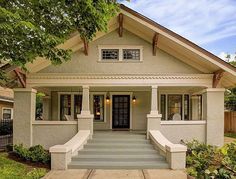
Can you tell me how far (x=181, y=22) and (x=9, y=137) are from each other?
56.4 feet

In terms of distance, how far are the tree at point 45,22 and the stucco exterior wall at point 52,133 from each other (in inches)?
215

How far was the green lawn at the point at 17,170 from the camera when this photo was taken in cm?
953

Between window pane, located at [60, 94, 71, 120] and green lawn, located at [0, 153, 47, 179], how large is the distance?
5.50 m

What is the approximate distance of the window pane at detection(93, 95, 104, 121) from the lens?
17562mm

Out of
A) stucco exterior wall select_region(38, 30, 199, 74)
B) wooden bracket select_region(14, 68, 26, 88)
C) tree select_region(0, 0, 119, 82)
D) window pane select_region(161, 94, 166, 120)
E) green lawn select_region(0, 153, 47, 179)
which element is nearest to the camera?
tree select_region(0, 0, 119, 82)

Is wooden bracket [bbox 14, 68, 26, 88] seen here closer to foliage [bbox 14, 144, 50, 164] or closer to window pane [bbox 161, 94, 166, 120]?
foliage [bbox 14, 144, 50, 164]

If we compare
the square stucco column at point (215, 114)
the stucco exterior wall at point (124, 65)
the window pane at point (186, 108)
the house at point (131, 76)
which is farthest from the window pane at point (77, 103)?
the square stucco column at point (215, 114)

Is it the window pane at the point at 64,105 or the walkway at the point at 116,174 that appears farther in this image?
the window pane at the point at 64,105

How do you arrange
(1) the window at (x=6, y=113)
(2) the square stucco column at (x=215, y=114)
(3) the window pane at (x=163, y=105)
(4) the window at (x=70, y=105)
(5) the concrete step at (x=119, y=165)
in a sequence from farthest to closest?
(1) the window at (x=6, y=113) → (3) the window pane at (x=163, y=105) → (4) the window at (x=70, y=105) → (2) the square stucco column at (x=215, y=114) → (5) the concrete step at (x=119, y=165)

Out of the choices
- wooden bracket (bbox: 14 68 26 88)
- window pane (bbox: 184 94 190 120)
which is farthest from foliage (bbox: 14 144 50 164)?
window pane (bbox: 184 94 190 120)

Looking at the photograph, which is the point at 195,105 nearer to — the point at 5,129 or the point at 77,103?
the point at 77,103

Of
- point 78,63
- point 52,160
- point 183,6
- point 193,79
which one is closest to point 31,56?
point 52,160

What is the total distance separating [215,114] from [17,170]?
870 cm

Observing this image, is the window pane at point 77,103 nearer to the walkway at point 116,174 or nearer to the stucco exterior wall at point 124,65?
the stucco exterior wall at point 124,65
